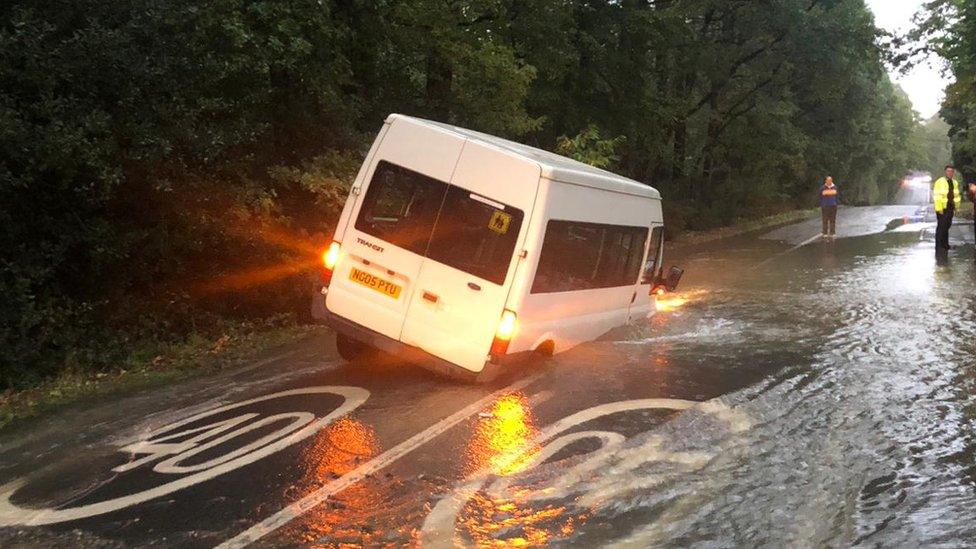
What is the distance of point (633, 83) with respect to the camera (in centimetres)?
2356

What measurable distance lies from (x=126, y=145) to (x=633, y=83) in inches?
704

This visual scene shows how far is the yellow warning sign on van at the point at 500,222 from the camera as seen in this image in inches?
267

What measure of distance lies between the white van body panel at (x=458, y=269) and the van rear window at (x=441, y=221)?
4 cm

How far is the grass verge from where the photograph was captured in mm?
7230

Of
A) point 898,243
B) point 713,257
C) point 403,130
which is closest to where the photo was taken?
point 403,130

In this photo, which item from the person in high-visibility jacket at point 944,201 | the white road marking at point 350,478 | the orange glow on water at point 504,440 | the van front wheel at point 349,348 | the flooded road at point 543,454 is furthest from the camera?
the person in high-visibility jacket at point 944,201

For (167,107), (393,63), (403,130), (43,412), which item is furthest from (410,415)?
(393,63)

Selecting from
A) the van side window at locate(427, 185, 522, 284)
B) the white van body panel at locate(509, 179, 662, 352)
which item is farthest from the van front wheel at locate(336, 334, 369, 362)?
the white van body panel at locate(509, 179, 662, 352)

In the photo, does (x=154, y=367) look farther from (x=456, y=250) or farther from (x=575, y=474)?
(x=575, y=474)

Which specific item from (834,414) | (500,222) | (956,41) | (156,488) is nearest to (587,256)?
(500,222)

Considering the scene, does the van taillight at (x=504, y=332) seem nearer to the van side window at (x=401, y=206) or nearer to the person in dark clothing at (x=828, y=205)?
the van side window at (x=401, y=206)

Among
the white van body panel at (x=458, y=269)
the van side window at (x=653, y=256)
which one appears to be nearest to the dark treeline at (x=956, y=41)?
the van side window at (x=653, y=256)

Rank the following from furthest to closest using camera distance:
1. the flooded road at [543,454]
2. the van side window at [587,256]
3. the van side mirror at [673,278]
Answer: the van side mirror at [673,278], the van side window at [587,256], the flooded road at [543,454]

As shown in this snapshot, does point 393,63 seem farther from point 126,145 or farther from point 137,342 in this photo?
point 137,342
